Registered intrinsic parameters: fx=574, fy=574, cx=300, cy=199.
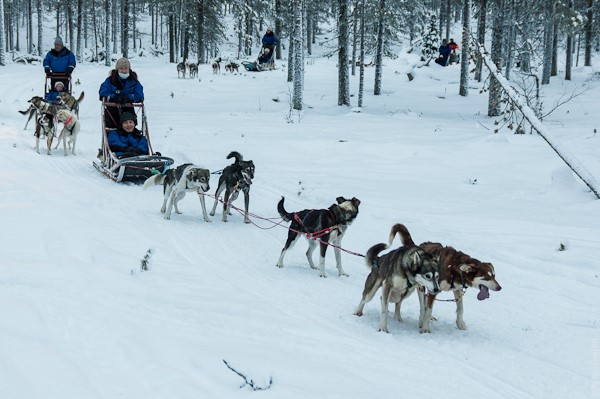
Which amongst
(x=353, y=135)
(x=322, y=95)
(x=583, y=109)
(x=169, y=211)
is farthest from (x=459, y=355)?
(x=322, y=95)

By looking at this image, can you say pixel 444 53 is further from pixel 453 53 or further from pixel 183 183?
pixel 183 183

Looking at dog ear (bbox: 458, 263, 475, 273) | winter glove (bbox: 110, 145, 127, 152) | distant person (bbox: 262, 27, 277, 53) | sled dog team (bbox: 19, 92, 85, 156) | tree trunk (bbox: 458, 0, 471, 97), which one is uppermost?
distant person (bbox: 262, 27, 277, 53)

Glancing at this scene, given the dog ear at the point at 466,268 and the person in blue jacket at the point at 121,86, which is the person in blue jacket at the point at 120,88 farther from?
the dog ear at the point at 466,268

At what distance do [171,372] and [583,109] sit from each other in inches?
765

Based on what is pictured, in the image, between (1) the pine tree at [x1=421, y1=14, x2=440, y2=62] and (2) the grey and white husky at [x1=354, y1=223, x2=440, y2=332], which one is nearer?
(2) the grey and white husky at [x1=354, y1=223, x2=440, y2=332]

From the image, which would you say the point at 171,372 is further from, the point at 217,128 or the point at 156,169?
the point at 217,128

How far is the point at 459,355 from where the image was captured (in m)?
4.30

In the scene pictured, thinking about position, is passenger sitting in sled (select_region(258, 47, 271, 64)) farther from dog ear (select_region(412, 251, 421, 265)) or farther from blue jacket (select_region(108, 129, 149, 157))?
dog ear (select_region(412, 251, 421, 265))

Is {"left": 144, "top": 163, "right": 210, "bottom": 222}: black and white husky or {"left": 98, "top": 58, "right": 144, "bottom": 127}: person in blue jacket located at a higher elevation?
{"left": 98, "top": 58, "right": 144, "bottom": 127}: person in blue jacket

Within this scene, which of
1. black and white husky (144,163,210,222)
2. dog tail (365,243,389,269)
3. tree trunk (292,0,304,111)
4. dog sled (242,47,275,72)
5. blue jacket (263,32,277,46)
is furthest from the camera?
dog sled (242,47,275,72)

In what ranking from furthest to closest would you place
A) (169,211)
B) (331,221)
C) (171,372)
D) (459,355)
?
1. (169,211)
2. (331,221)
3. (459,355)
4. (171,372)

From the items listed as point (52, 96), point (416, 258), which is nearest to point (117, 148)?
point (52, 96)

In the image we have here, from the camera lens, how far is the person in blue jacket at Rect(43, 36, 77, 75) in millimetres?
15594

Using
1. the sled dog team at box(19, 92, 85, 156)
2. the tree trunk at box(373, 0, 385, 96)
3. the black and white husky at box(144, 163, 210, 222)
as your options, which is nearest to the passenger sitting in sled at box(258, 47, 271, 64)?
the tree trunk at box(373, 0, 385, 96)
